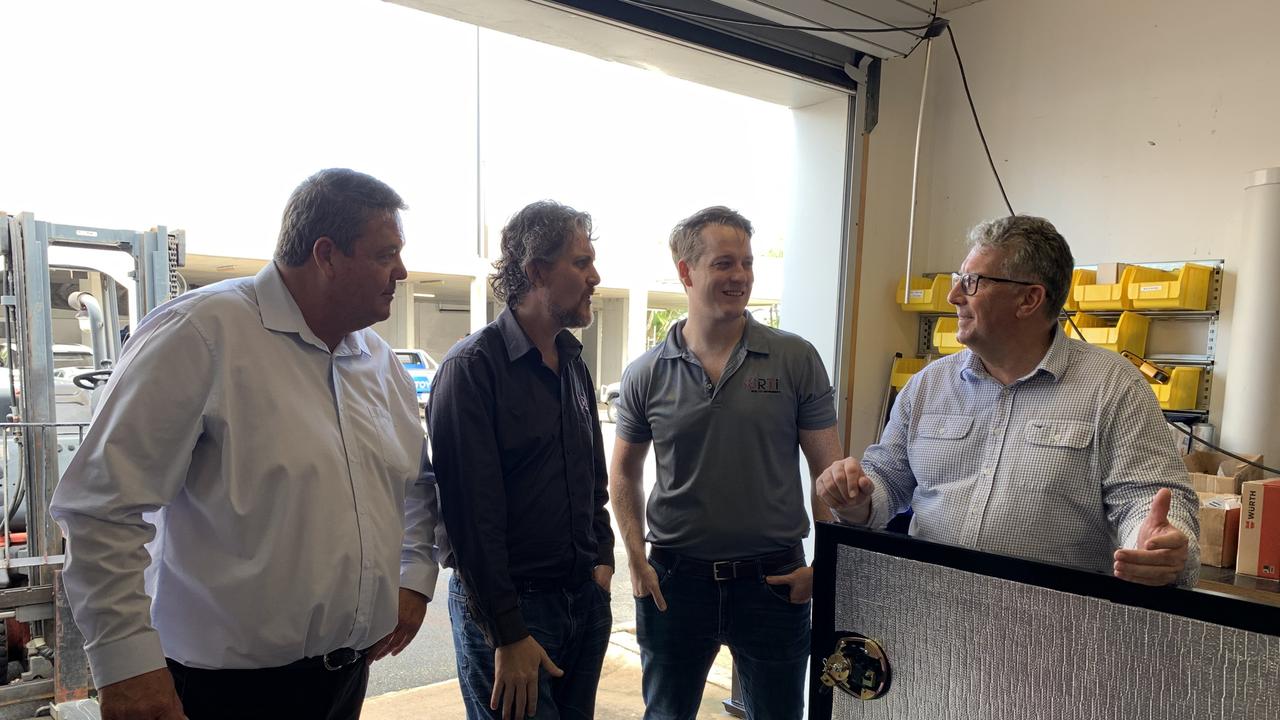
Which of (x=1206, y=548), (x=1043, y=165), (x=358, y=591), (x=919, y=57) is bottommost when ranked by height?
(x=1206, y=548)

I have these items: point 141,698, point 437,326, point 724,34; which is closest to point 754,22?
point 724,34

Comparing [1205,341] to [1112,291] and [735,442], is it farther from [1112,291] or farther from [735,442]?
[735,442]

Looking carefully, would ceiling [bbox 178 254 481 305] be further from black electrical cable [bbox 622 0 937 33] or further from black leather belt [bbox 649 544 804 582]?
black leather belt [bbox 649 544 804 582]

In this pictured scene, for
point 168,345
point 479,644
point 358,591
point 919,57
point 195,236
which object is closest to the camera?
point 168,345

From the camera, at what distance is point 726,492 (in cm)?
184

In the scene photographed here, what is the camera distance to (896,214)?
316 centimetres

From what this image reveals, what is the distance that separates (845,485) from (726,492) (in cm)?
52

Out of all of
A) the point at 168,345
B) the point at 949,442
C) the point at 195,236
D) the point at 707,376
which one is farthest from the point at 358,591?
the point at 195,236

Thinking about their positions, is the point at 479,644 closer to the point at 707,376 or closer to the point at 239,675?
the point at 239,675

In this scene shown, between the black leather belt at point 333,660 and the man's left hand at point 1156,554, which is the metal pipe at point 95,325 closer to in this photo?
the black leather belt at point 333,660

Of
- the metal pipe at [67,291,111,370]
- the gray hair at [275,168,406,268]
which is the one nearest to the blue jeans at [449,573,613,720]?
the gray hair at [275,168,406,268]

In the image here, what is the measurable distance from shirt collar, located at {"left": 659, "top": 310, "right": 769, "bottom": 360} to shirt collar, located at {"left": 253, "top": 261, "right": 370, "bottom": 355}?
2.88 ft

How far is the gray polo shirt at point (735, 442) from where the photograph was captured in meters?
1.84

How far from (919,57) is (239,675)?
3.03 m
